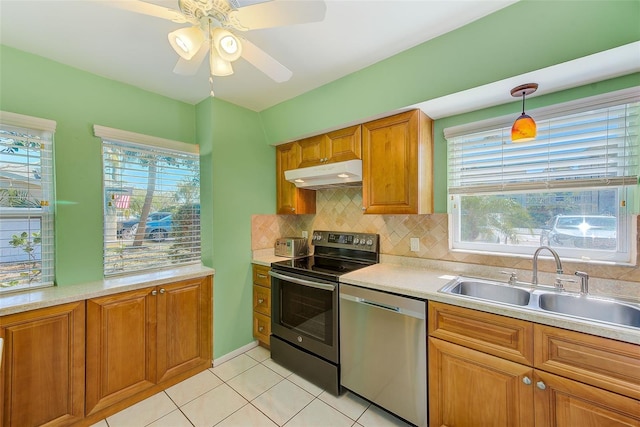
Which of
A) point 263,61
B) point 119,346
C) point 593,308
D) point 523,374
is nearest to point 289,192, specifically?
point 263,61

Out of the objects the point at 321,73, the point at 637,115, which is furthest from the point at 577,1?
the point at 321,73

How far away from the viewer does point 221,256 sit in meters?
2.41

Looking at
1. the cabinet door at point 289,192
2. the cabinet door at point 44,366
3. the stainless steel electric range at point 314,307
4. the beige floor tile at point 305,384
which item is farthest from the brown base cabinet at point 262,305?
the cabinet door at point 44,366

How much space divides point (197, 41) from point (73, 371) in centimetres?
206

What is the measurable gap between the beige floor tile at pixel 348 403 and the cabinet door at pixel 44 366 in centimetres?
160

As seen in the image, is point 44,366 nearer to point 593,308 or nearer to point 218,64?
point 218,64

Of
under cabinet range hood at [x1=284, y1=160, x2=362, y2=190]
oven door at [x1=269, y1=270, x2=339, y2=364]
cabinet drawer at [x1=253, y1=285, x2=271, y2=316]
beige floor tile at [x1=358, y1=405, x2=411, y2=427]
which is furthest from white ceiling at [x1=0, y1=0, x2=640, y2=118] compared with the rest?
beige floor tile at [x1=358, y1=405, x2=411, y2=427]

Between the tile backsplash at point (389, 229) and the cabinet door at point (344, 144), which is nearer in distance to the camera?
the tile backsplash at point (389, 229)

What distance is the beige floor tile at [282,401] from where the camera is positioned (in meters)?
1.77

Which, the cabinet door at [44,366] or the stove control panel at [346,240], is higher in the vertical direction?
the stove control panel at [346,240]

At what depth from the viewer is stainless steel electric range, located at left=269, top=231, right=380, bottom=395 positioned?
6.45 ft

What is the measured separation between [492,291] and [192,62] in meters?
2.20

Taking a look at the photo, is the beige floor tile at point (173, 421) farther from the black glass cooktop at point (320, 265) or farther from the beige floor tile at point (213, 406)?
the black glass cooktop at point (320, 265)

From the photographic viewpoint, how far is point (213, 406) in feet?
6.09
